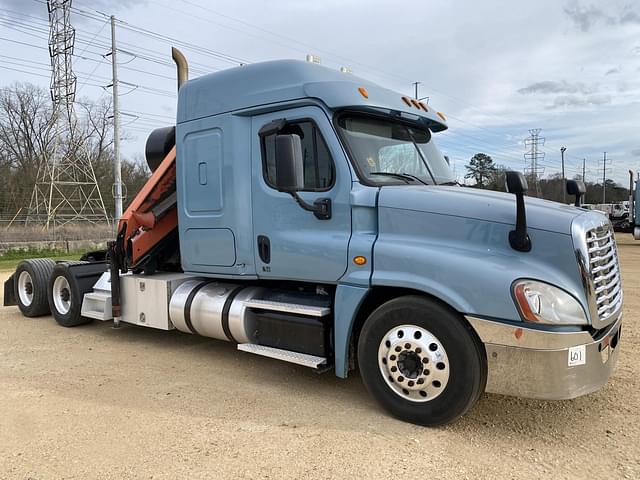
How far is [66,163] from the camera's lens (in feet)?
106

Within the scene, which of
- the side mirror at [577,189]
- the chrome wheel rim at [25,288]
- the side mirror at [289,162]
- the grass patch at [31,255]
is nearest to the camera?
the side mirror at [289,162]

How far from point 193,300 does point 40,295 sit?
3.55 meters

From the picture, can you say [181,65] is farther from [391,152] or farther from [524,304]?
[524,304]

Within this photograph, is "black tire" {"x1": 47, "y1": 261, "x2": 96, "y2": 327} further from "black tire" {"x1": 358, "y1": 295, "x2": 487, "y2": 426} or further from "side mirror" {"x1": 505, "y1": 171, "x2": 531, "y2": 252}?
"side mirror" {"x1": 505, "y1": 171, "x2": 531, "y2": 252}

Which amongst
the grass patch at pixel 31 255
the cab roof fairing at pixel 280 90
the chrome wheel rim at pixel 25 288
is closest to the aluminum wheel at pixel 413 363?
the cab roof fairing at pixel 280 90

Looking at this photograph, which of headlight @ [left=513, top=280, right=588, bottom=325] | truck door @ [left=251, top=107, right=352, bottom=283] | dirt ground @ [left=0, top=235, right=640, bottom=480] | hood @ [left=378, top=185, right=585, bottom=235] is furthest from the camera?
truck door @ [left=251, top=107, right=352, bottom=283]

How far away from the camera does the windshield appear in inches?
172

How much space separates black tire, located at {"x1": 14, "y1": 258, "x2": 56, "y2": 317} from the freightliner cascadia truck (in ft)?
7.89

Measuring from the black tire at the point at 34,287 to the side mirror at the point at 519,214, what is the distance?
A: 22.9 feet

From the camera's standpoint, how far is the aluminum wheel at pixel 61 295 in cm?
739

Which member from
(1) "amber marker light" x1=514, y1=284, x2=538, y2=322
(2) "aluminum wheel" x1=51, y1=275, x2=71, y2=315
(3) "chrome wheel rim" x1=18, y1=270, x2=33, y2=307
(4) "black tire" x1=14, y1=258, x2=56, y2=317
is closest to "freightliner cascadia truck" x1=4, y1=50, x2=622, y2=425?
(1) "amber marker light" x1=514, y1=284, x2=538, y2=322

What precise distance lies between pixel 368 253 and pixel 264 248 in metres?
1.20

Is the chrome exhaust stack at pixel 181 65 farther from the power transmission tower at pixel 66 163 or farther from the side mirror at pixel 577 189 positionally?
the power transmission tower at pixel 66 163

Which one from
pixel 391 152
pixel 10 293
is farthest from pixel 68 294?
pixel 391 152
